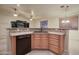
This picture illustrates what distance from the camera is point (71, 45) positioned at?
122cm

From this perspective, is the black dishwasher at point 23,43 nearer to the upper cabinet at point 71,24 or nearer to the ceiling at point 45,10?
the ceiling at point 45,10

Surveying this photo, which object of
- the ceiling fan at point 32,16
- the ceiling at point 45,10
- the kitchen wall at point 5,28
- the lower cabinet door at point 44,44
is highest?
the ceiling at point 45,10

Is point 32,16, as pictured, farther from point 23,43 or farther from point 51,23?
point 23,43

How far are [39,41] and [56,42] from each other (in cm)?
24

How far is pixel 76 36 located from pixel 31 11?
0.62 meters

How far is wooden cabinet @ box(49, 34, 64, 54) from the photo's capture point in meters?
1.26

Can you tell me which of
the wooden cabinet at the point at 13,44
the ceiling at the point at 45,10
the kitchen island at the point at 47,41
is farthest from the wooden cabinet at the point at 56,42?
the wooden cabinet at the point at 13,44

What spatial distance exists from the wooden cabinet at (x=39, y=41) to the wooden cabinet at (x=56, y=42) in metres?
0.07

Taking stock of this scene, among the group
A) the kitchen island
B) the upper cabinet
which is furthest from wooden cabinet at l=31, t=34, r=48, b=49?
the upper cabinet

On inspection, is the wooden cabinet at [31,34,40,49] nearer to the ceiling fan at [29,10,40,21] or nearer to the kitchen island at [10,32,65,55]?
the kitchen island at [10,32,65,55]

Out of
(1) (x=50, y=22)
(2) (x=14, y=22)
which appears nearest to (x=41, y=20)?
(1) (x=50, y=22)

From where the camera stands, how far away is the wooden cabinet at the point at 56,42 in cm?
126

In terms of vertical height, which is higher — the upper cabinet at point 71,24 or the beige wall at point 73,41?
the upper cabinet at point 71,24
